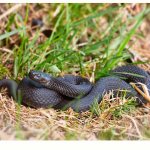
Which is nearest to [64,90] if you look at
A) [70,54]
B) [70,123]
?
[70,123]

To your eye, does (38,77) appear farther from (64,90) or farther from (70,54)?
(70,54)

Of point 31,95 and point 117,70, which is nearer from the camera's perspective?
point 31,95

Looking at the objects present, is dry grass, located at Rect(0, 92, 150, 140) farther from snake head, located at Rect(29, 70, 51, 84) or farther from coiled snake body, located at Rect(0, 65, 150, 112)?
snake head, located at Rect(29, 70, 51, 84)

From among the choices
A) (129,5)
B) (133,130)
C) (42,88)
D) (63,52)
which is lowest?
(133,130)

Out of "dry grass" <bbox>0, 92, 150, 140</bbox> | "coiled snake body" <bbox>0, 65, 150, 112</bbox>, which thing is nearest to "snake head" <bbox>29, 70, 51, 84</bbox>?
"coiled snake body" <bbox>0, 65, 150, 112</bbox>

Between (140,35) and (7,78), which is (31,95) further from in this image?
(140,35)

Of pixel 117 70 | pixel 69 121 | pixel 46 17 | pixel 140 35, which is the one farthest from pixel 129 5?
pixel 69 121
